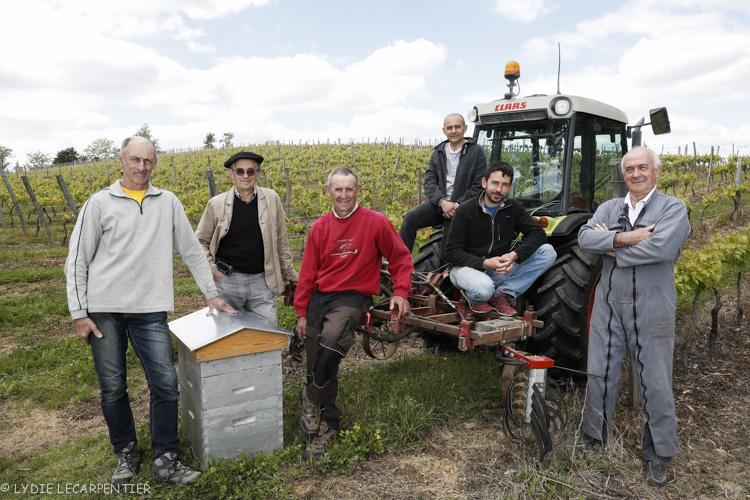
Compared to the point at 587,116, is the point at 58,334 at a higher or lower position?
lower

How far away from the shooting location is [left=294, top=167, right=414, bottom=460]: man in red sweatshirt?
3.17 meters

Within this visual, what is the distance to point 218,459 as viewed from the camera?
2975 millimetres

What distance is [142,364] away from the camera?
9.59 feet

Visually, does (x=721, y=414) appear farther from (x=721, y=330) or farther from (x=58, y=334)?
(x=58, y=334)

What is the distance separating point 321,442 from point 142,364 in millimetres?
1130

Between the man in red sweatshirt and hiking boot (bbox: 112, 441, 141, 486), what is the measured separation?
957 mm

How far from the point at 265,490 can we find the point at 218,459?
1.22 ft

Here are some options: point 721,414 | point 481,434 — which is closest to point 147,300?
point 481,434

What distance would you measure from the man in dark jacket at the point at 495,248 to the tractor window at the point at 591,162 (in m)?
0.77

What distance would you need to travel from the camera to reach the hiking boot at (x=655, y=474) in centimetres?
289

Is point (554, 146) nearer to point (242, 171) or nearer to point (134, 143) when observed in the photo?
point (242, 171)

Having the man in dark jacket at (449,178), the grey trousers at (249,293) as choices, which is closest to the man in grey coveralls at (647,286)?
the man in dark jacket at (449,178)

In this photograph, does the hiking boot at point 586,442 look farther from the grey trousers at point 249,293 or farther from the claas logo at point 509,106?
the claas logo at point 509,106

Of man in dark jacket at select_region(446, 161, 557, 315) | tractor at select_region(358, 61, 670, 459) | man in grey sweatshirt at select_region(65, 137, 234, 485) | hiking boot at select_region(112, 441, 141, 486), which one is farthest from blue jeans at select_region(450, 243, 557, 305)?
hiking boot at select_region(112, 441, 141, 486)
